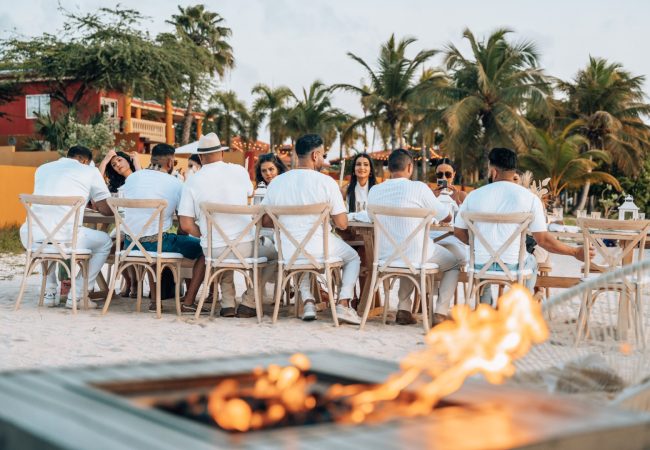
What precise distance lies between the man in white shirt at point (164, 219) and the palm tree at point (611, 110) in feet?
117

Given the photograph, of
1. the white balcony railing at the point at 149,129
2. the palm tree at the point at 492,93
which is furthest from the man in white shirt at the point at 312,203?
the white balcony railing at the point at 149,129

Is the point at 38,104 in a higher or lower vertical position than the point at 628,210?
higher

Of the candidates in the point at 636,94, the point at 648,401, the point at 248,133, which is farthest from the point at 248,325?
the point at 248,133

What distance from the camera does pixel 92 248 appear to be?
7777mm

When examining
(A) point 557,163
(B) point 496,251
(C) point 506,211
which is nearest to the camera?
(B) point 496,251

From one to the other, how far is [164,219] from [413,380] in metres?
5.78

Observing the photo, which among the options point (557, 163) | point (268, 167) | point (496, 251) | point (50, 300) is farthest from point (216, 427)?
point (557, 163)

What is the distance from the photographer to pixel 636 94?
142 ft

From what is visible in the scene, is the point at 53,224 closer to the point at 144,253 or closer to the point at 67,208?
the point at 67,208

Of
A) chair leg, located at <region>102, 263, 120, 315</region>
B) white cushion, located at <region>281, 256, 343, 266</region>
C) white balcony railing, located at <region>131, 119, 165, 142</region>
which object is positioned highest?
white balcony railing, located at <region>131, 119, 165, 142</region>

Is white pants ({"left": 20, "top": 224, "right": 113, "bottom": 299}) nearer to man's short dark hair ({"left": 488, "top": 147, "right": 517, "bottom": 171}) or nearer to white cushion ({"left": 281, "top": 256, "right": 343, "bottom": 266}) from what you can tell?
white cushion ({"left": 281, "top": 256, "right": 343, "bottom": 266})

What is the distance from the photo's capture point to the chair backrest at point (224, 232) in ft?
22.8

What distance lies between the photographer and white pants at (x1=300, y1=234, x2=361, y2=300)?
7.20m

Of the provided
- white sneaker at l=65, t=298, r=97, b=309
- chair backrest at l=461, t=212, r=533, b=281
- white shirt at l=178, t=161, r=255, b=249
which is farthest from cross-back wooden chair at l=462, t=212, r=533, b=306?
white sneaker at l=65, t=298, r=97, b=309
